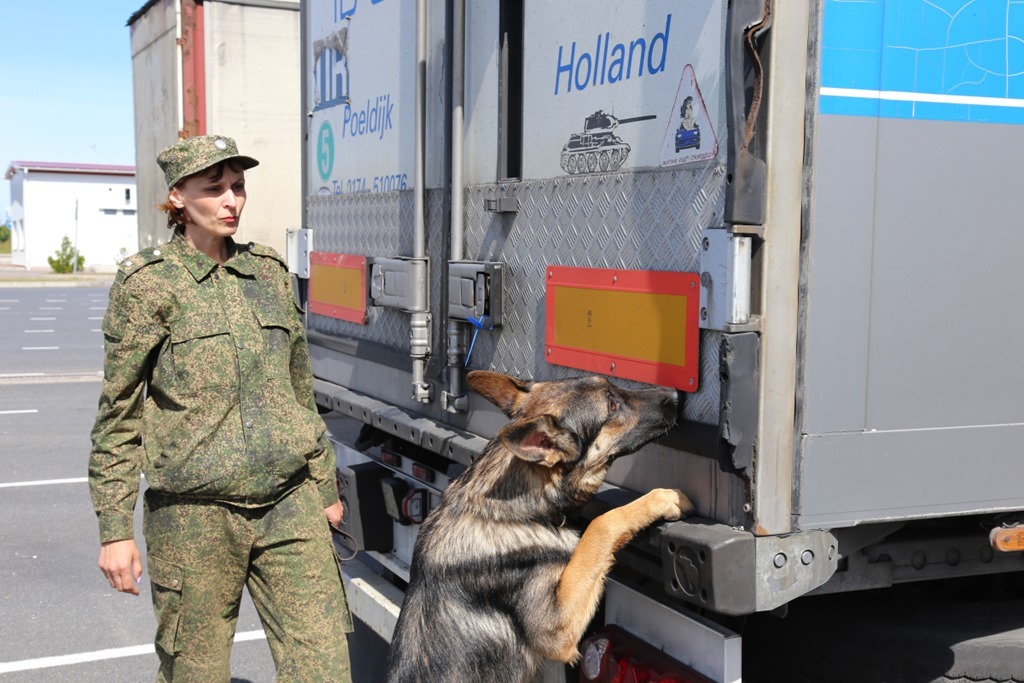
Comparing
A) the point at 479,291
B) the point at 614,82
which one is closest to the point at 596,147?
the point at 614,82

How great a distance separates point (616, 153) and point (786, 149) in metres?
0.60

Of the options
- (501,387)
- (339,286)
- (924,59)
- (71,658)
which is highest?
(924,59)

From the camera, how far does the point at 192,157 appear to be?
2.90 metres

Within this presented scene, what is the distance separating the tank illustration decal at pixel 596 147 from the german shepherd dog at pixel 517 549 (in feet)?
1.81

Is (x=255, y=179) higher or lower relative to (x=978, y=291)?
higher

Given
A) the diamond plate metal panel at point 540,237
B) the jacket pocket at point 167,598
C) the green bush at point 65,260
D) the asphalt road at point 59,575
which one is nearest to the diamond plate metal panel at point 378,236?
the diamond plate metal panel at point 540,237

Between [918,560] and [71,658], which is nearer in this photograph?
[918,560]

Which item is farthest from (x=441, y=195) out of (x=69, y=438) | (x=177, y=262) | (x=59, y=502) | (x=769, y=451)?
(x=69, y=438)

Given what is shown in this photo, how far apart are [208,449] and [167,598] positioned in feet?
1.47

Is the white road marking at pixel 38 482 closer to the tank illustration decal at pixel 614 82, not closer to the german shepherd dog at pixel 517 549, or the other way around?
the german shepherd dog at pixel 517 549

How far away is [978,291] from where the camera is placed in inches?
86.8

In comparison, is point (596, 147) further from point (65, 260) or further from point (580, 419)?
point (65, 260)

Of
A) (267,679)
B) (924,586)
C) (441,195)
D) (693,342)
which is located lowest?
(267,679)

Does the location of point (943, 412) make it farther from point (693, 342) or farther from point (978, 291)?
point (693, 342)
